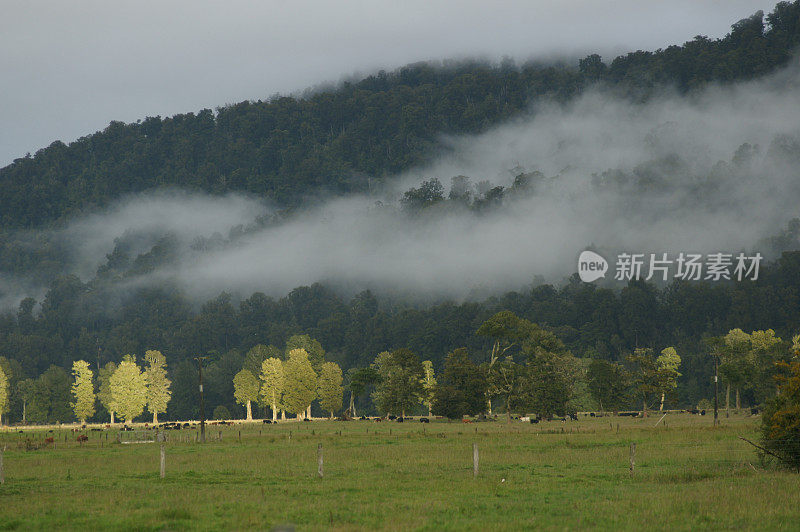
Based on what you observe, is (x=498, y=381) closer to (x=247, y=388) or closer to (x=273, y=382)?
(x=273, y=382)

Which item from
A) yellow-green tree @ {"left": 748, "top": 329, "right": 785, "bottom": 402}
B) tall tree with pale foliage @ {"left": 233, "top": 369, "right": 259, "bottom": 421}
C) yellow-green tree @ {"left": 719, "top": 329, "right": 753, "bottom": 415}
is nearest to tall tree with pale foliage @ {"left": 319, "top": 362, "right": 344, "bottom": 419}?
tall tree with pale foliage @ {"left": 233, "top": 369, "right": 259, "bottom": 421}

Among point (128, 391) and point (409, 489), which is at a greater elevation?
point (409, 489)

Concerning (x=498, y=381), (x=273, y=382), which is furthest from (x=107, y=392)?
(x=498, y=381)

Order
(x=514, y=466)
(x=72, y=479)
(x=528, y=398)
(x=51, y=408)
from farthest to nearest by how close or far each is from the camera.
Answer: (x=51, y=408)
(x=528, y=398)
(x=514, y=466)
(x=72, y=479)

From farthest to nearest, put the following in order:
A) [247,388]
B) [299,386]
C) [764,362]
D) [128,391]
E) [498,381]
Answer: [247,388] → [128,391] → [299,386] → [764,362] → [498,381]

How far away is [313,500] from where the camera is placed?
32.0 metres

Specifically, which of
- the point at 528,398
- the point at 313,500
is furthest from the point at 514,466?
the point at 528,398

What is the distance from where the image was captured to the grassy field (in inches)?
1069

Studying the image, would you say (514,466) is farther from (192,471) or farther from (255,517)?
(255,517)

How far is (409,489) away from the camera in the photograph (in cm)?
3550

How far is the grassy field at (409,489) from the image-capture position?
1069 inches

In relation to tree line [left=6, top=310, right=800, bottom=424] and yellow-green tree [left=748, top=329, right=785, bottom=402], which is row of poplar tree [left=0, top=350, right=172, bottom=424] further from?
yellow-green tree [left=748, top=329, right=785, bottom=402]

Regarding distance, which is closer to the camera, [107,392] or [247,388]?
[247,388]

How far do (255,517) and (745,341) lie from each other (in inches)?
5050
